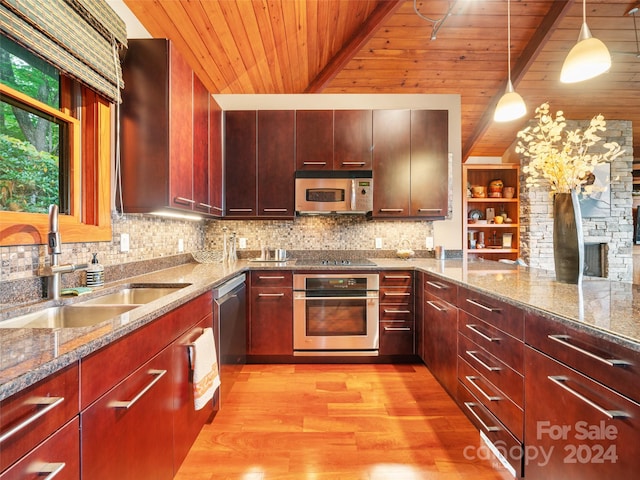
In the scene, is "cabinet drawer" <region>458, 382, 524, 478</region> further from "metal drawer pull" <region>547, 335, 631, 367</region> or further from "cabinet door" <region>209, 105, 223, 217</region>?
"cabinet door" <region>209, 105, 223, 217</region>

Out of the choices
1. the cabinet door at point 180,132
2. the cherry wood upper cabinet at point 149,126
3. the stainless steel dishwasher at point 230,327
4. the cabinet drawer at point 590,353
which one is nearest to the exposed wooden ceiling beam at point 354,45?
the cabinet door at point 180,132

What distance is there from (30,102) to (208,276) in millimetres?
1241

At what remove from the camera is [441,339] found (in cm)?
234

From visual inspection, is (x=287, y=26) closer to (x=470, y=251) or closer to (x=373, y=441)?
(x=373, y=441)

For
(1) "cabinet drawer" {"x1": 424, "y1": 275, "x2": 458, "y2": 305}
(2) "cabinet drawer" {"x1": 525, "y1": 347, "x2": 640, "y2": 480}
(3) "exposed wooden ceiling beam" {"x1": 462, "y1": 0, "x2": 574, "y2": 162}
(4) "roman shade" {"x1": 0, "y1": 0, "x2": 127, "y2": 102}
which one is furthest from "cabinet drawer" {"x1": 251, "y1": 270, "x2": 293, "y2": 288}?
(3) "exposed wooden ceiling beam" {"x1": 462, "y1": 0, "x2": 574, "y2": 162}

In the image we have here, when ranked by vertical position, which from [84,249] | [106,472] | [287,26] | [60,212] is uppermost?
[287,26]

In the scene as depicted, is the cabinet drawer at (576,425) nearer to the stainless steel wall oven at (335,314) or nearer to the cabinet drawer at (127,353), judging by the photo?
the cabinet drawer at (127,353)

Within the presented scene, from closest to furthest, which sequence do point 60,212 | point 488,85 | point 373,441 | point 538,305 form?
point 538,305 < point 60,212 < point 373,441 < point 488,85

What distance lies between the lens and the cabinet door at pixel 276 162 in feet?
10.3

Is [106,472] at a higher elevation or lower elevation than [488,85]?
lower

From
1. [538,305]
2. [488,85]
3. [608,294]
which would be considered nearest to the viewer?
[538,305]

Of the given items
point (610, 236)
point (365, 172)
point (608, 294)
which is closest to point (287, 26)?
point (365, 172)

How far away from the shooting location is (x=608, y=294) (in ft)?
4.74

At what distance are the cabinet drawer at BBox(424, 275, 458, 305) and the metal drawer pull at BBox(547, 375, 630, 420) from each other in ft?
3.06
